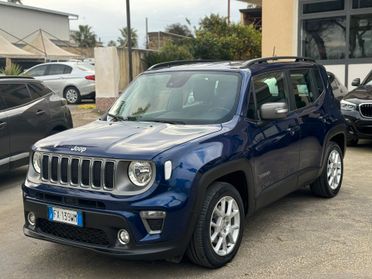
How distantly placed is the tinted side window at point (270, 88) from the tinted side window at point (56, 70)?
13125 mm

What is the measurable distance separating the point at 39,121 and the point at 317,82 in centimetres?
433

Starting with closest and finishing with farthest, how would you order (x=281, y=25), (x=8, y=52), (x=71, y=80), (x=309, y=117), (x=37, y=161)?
(x=37, y=161) < (x=309, y=117) < (x=281, y=25) < (x=71, y=80) < (x=8, y=52)

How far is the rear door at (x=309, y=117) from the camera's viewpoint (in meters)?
5.64

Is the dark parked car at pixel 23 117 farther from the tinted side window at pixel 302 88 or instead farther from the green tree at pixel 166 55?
the green tree at pixel 166 55

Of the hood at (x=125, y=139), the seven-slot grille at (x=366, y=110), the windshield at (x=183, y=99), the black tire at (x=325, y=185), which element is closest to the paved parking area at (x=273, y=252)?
the black tire at (x=325, y=185)

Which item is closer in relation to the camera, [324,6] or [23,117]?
[23,117]

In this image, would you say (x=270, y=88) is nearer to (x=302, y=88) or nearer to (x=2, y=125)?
(x=302, y=88)

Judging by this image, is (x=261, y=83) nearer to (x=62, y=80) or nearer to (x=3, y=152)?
(x=3, y=152)

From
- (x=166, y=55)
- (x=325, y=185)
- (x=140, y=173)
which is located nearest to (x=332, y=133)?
(x=325, y=185)

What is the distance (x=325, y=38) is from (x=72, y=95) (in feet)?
28.3

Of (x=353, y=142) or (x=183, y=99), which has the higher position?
(x=183, y=99)

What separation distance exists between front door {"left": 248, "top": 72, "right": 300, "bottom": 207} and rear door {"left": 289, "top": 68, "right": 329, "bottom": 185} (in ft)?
0.53

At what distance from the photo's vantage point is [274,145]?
5000 mm

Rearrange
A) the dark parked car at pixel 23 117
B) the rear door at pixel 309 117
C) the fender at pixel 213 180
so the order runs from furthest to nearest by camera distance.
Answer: the dark parked car at pixel 23 117 < the rear door at pixel 309 117 < the fender at pixel 213 180
